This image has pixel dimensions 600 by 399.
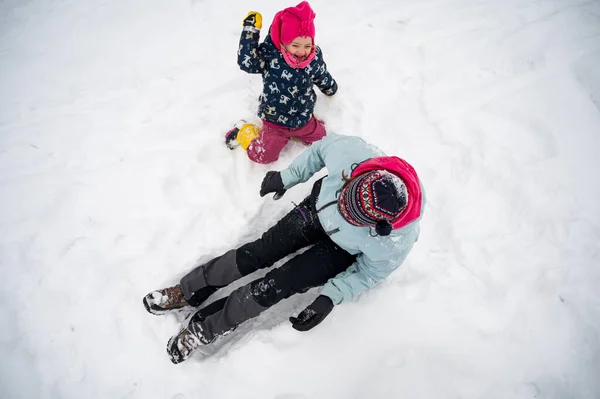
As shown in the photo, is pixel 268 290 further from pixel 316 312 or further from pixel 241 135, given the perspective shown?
pixel 241 135

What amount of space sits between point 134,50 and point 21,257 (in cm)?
236

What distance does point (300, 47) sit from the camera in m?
2.28

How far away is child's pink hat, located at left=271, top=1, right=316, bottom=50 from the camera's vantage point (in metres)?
2.12

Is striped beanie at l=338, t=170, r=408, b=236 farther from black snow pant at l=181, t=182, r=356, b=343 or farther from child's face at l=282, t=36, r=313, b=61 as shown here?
child's face at l=282, t=36, r=313, b=61

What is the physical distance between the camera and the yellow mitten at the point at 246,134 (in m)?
2.77

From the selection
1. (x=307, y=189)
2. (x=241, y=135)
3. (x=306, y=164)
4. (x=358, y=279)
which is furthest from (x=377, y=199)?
(x=241, y=135)

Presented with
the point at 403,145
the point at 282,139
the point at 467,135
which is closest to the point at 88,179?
the point at 282,139

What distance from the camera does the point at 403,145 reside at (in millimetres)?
2891

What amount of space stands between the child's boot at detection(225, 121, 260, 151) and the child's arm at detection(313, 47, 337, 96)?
27.1 inches

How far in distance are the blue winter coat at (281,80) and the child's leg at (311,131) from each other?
0.19 feet

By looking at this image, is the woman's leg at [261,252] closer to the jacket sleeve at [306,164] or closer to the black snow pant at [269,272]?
the black snow pant at [269,272]

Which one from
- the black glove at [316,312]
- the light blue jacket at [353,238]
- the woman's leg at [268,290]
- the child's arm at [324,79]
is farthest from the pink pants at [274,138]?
the black glove at [316,312]

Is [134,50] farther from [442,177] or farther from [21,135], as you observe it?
[442,177]

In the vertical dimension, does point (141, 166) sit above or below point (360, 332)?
above
